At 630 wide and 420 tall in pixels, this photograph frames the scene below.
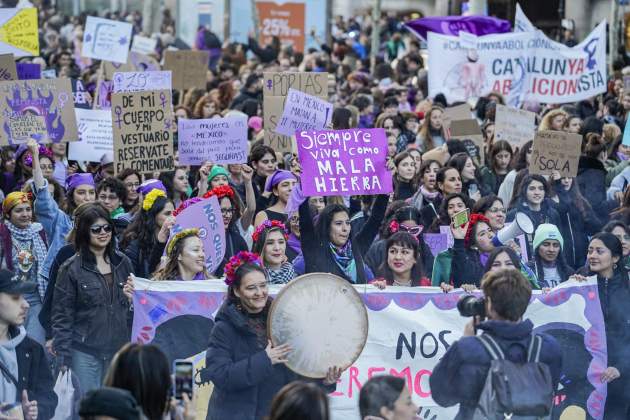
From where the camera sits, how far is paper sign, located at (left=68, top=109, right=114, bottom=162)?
39.0ft

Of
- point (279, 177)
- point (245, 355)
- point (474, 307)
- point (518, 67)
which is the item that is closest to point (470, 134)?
point (518, 67)

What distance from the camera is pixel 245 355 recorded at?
6.38 metres

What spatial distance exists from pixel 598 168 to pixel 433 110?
249cm

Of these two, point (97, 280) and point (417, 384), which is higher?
point (97, 280)

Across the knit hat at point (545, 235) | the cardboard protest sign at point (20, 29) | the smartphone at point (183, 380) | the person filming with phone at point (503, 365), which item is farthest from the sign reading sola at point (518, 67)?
the smartphone at point (183, 380)

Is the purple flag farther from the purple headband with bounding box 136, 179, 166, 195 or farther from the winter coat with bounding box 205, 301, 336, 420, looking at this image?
the winter coat with bounding box 205, 301, 336, 420

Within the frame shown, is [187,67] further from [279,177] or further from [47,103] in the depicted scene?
[279,177]

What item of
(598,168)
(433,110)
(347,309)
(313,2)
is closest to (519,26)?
(433,110)

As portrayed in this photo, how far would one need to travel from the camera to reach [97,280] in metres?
7.53

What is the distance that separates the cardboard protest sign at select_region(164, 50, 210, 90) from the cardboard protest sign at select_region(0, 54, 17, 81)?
4.08 meters

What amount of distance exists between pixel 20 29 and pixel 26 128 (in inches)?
124

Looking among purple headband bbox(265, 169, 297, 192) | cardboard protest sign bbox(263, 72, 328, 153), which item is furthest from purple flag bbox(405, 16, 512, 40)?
purple headband bbox(265, 169, 297, 192)

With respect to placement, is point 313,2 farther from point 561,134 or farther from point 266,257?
point 266,257

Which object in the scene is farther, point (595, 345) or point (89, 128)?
point (89, 128)
